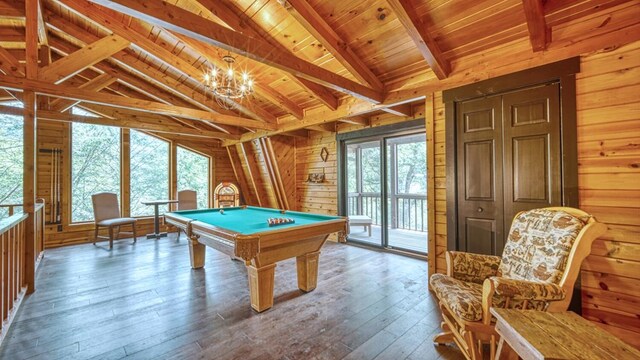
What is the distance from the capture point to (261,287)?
2.52 m

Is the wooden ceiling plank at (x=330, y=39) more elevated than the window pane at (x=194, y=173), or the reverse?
the wooden ceiling plank at (x=330, y=39)

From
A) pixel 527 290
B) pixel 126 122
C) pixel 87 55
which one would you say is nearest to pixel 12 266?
pixel 87 55

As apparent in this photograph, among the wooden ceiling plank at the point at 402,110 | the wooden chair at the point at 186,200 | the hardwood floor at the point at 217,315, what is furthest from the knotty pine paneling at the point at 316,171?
the wooden chair at the point at 186,200

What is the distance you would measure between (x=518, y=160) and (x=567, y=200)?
1.59 feet

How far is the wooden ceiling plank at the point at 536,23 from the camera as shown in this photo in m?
2.00

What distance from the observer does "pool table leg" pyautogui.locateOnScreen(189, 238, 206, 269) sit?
3697 millimetres

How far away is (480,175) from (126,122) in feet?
19.5

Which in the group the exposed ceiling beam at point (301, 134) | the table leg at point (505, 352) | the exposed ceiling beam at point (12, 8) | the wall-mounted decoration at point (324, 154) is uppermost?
the exposed ceiling beam at point (12, 8)

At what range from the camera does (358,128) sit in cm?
500

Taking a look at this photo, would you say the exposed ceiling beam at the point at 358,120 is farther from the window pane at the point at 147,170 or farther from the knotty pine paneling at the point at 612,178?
the window pane at the point at 147,170

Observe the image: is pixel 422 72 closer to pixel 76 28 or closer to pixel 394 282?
pixel 394 282

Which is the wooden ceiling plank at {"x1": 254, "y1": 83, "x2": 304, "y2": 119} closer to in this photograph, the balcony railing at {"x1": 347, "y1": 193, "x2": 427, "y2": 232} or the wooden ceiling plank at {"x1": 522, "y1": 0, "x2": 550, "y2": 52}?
the balcony railing at {"x1": 347, "y1": 193, "x2": 427, "y2": 232}

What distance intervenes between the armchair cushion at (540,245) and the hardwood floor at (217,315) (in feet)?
2.55

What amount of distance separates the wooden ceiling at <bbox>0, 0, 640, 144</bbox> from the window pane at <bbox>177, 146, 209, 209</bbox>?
240cm
